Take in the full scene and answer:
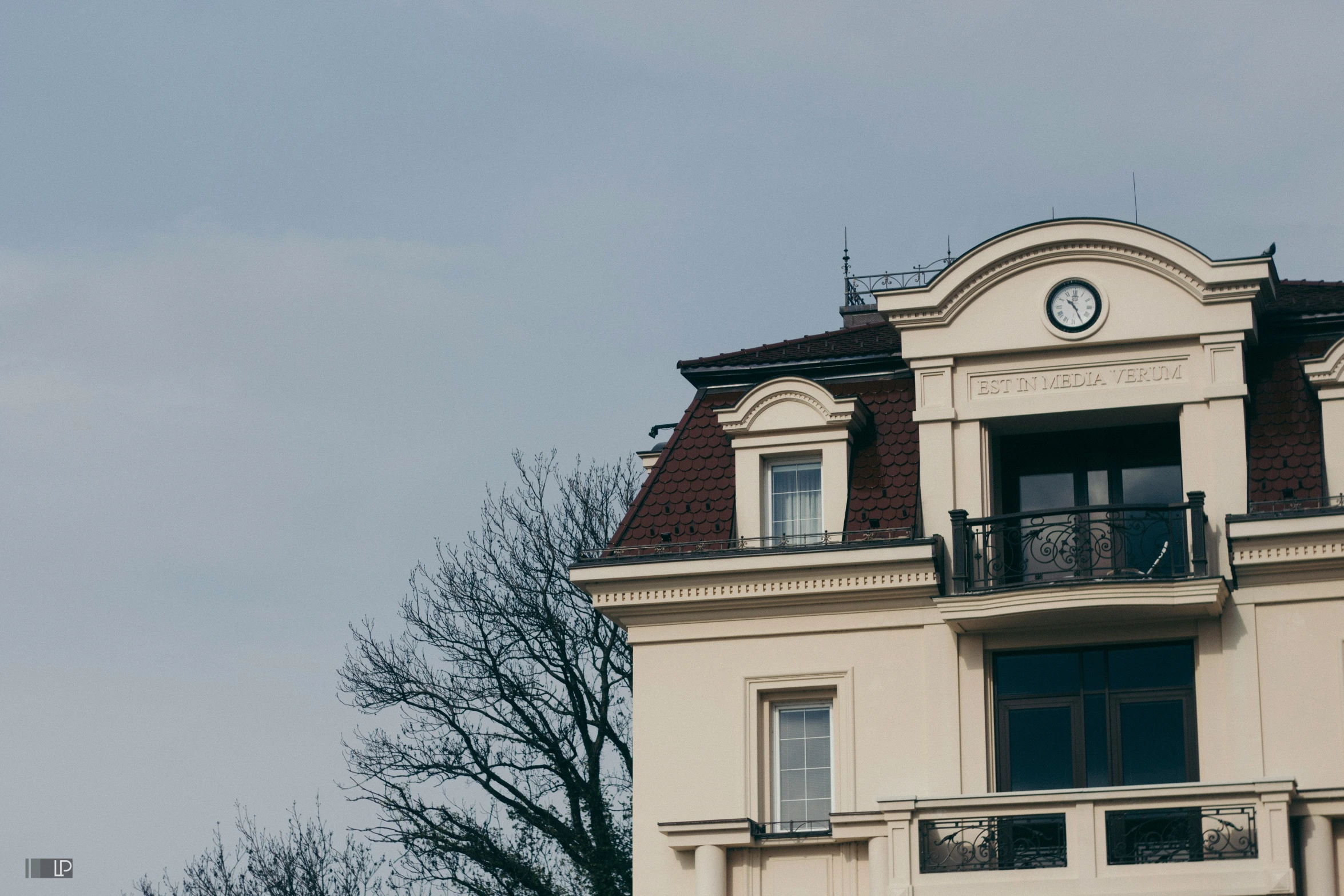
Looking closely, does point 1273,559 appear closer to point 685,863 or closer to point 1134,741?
point 1134,741

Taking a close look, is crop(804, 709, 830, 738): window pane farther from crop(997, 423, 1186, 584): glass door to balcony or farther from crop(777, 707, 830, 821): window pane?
crop(997, 423, 1186, 584): glass door to balcony

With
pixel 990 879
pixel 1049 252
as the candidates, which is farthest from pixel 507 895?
pixel 1049 252

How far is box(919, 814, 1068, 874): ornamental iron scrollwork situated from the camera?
78.9 feet

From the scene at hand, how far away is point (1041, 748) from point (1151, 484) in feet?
13.2

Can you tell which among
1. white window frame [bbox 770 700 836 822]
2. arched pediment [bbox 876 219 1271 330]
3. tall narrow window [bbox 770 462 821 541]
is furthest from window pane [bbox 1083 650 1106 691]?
arched pediment [bbox 876 219 1271 330]

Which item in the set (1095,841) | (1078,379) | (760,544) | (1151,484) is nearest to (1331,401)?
(1151,484)

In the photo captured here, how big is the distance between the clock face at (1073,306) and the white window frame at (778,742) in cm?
593

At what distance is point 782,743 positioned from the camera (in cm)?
2616

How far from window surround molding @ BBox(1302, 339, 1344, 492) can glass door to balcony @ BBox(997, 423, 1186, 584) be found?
6.72ft

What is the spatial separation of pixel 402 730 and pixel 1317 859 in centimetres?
1988

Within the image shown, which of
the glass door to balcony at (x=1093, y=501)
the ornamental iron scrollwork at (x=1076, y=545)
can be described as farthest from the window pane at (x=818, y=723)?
the glass door to balcony at (x=1093, y=501)

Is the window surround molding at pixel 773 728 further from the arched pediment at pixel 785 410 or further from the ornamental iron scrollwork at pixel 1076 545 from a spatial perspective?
the arched pediment at pixel 785 410

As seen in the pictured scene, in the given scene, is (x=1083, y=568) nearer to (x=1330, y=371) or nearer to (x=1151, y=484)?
(x=1151, y=484)

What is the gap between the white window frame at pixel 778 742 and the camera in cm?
2572
